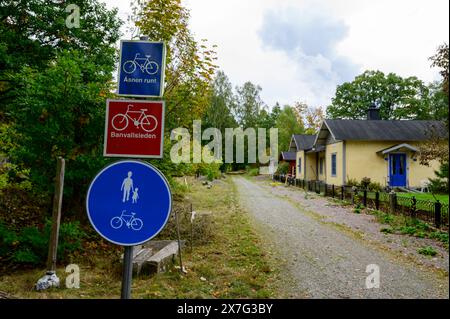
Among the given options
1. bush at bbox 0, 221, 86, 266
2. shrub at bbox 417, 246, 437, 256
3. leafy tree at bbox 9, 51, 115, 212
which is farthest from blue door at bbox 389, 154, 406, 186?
bush at bbox 0, 221, 86, 266

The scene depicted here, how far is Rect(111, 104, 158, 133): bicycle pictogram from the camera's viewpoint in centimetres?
211

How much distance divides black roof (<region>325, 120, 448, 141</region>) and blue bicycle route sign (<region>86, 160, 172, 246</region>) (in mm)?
20027

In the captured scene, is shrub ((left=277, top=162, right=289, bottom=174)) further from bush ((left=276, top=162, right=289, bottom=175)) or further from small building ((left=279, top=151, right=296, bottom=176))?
small building ((left=279, top=151, right=296, bottom=176))

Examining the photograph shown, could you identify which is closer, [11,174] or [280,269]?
[280,269]

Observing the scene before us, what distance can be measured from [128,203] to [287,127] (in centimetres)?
4784

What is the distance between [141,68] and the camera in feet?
7.01

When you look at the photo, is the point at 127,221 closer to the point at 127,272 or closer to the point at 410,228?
the point at 127,272

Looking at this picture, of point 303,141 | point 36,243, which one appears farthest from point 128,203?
point 303,141

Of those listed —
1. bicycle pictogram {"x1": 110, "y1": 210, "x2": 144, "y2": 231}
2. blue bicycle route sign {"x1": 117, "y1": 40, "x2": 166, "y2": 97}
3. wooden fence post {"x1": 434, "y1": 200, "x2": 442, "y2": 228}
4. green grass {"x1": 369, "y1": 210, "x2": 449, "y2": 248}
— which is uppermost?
blue bicycle route sign {"x1": 117, "y1": 40, "x2": 166, "y2": 97}

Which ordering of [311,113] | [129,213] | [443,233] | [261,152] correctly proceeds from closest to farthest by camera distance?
[129,213], [443,233], [311,113], [261,152]

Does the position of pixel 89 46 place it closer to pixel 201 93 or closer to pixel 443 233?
pixel 201 93

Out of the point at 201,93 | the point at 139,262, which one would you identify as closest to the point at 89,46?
the point at 201,93

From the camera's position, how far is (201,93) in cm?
768

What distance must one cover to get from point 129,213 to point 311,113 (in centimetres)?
5010
